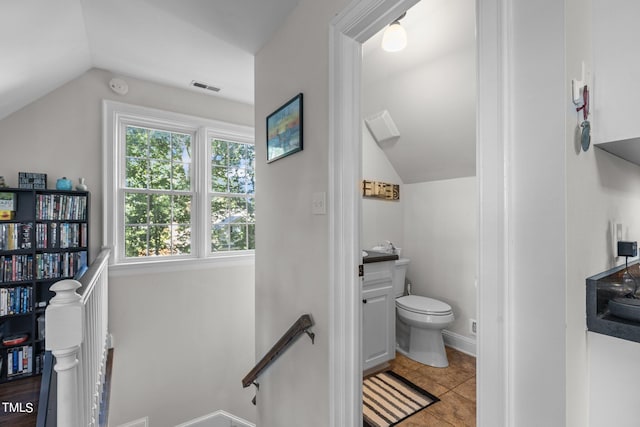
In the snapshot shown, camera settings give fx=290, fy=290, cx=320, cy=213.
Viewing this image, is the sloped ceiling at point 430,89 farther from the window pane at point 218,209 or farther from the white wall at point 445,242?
the window pane at point 218,209

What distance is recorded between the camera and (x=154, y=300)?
2.85 meters

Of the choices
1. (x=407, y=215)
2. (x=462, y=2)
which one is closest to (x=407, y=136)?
(x=407, y=215)

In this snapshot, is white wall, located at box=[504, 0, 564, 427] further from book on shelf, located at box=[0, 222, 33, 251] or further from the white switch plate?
book on shelf, located at box=[0, 222, 33, 251]

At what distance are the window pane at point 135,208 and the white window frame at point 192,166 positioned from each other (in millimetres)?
48

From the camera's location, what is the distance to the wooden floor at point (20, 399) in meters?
1.74

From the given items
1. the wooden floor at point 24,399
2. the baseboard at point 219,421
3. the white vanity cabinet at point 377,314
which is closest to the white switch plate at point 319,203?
the white vanity cabinet at point 377,314

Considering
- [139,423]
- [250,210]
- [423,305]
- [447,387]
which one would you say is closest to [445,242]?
[423,305]

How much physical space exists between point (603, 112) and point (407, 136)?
2040 millimetres

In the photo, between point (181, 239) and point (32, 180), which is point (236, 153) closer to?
point (181, 239)

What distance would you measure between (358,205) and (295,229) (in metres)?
0.51

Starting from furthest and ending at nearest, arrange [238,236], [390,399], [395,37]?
[238,236], [390,399], [395,37]

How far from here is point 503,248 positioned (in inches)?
30.4

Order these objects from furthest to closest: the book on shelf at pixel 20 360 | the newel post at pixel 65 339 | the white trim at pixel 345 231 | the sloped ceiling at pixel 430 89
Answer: the book on shelf at pixel 20 360, the sloped ceiling at pixel 430 89, the white trim at pixel 345 231, the newel post at pixel 65 339

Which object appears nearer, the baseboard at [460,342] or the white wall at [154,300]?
the white wall at [154,300]
